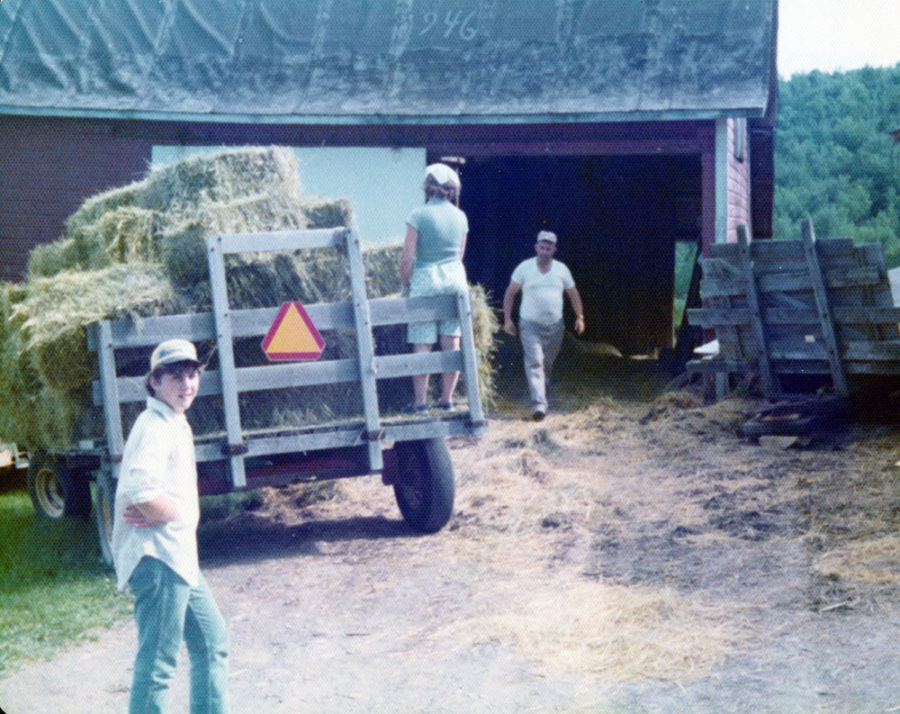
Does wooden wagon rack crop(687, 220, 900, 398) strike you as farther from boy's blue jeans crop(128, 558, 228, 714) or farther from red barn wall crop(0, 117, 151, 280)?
red barn wall crop(0, 117, 151, 280)

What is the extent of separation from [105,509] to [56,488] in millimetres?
2133

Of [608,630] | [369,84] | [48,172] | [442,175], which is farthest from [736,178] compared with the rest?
[608,630]

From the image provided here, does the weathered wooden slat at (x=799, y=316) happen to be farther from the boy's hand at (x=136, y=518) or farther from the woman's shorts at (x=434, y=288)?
the boy's hand at (x=136, y=518)

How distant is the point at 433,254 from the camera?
23.6 feet

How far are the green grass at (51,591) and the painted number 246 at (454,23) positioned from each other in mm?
8001

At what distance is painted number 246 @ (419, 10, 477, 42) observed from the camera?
45.6 feet

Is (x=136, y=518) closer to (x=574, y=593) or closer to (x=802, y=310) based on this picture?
(x=574, y=593)

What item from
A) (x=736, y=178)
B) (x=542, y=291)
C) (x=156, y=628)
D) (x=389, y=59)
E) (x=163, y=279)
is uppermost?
(x=389, y=59)

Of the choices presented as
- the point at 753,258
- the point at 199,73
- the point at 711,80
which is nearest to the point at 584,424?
the point at 753,258

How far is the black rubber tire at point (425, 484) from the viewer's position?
279 inches

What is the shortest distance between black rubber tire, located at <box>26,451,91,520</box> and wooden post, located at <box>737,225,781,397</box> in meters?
5.59

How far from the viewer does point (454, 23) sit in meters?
14.2

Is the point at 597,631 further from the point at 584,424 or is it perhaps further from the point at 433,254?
the point at 584,424

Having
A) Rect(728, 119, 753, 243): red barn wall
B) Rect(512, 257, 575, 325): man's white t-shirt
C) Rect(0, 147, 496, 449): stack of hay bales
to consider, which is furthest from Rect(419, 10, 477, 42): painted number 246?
Rect(0, 147, 496, 449): stack of hay bales
